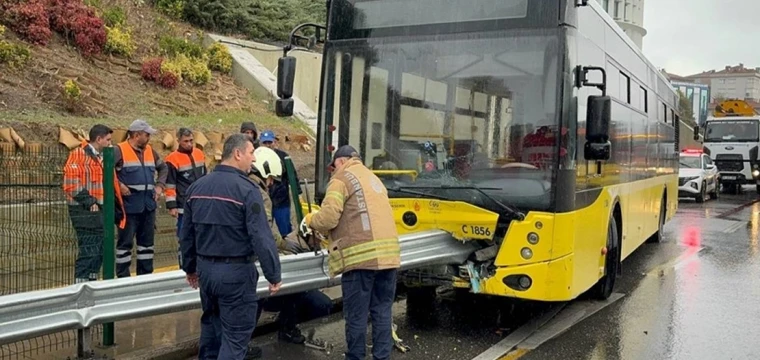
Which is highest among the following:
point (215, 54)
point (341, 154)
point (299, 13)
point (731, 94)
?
point (731, 94)

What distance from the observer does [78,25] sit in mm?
14688

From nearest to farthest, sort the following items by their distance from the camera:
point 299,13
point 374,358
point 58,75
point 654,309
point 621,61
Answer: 1. point 374,358
2. point 654,309
3. point 621,61
4. point 58,75
5. point 299,13

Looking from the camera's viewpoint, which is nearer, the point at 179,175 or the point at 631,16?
the point at 179,175

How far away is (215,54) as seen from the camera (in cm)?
1809

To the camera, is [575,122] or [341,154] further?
[575,122]

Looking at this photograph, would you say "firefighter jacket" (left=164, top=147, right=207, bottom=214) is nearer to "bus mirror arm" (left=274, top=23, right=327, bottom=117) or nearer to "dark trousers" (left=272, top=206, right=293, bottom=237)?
"dark trousers" (left=272, top=206, right=293, bottom=237)

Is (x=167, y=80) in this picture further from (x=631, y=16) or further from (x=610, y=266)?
(x=631, y=16)

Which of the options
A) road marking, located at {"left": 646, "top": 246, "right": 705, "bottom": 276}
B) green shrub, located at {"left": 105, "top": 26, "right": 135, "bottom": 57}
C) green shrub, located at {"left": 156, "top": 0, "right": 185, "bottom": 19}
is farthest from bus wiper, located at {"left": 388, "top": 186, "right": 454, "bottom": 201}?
green shrub, located at {"left": 156, "top": 0, "right": 185, "bottom": 19}

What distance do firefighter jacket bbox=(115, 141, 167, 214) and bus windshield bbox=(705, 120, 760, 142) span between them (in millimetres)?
29248

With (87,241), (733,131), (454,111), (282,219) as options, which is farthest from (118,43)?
(733,131)

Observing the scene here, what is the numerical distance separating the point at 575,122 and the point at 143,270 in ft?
14.4

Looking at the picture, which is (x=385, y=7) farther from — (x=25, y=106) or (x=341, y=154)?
(x=25, y=106)

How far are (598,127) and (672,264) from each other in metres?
5.70

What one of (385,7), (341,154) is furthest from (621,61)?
(341,154)
